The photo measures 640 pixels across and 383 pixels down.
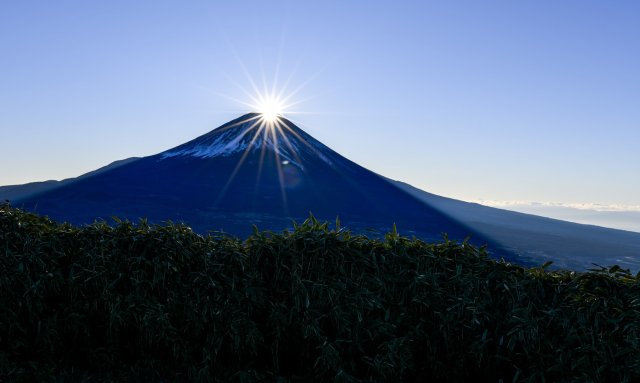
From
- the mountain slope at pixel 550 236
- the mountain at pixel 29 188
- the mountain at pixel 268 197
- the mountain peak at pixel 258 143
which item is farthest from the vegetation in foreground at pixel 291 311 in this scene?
the mountain at pixel 29 188

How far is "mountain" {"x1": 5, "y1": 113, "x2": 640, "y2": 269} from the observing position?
77.6 metres

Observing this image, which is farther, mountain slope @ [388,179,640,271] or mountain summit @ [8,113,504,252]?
mountain summit @ [8,113,504,252]

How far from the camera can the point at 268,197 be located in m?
91.6

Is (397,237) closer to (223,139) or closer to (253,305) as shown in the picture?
(253,305)

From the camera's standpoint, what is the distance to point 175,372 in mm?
3461

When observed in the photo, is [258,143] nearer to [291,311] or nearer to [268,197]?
[268,197]

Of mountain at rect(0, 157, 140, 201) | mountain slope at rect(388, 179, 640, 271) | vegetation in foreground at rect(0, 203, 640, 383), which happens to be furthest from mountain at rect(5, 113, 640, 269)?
vegetation in foreground at rect(0, 203, 640, 383)

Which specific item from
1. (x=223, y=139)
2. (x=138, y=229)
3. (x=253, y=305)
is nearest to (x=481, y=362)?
(x=253, y=305)

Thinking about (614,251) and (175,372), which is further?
(614,251)

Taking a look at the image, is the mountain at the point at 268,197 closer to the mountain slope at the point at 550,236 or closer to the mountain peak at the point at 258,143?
the mountain peak at the point at 258,143

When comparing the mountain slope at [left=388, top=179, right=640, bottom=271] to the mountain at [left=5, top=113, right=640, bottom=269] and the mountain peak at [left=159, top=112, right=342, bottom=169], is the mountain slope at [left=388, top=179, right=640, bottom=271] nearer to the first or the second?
the mountain at [left=5, top=113, right=640, bottom=269]

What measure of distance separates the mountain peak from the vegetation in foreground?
334 ft

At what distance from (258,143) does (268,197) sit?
2555 centimetres

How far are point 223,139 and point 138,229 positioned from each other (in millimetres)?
113604
